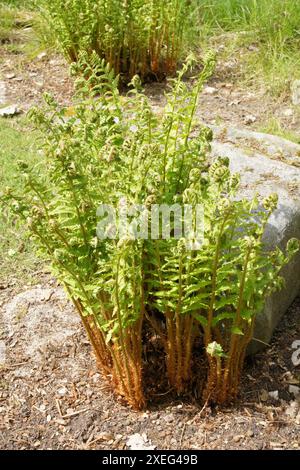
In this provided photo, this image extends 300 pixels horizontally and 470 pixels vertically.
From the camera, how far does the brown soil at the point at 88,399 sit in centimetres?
261

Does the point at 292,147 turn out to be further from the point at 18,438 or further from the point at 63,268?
the point at 18,438

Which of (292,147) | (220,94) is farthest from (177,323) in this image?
(220,94)

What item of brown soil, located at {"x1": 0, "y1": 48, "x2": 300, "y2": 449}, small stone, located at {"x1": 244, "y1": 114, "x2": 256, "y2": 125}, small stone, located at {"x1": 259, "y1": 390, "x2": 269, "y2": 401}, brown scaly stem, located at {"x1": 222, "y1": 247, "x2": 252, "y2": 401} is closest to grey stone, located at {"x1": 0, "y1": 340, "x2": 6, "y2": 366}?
brown soil, located at {"x1": 0, "y1": 48, "x2": 300, "y2": 449}

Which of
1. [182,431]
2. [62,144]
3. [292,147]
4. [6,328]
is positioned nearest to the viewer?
[62,144]

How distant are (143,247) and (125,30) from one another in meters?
3.20

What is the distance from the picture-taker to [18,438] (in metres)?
2.64

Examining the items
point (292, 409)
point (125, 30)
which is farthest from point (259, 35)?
point (292, 409)

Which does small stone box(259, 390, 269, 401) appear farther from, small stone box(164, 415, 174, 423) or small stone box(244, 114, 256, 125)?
small stone box(244, 114, 256, 125)

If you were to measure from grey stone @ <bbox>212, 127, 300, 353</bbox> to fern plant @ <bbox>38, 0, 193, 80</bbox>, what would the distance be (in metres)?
1.74

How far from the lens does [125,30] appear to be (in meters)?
5.07

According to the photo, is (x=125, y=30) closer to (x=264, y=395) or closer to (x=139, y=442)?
(x=264, y=395)

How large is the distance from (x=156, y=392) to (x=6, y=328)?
0.85m

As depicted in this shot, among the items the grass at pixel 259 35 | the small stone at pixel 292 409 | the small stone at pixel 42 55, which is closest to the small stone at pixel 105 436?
the small stone at pixel 292 409

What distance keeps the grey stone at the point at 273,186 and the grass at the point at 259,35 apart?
166 cm
